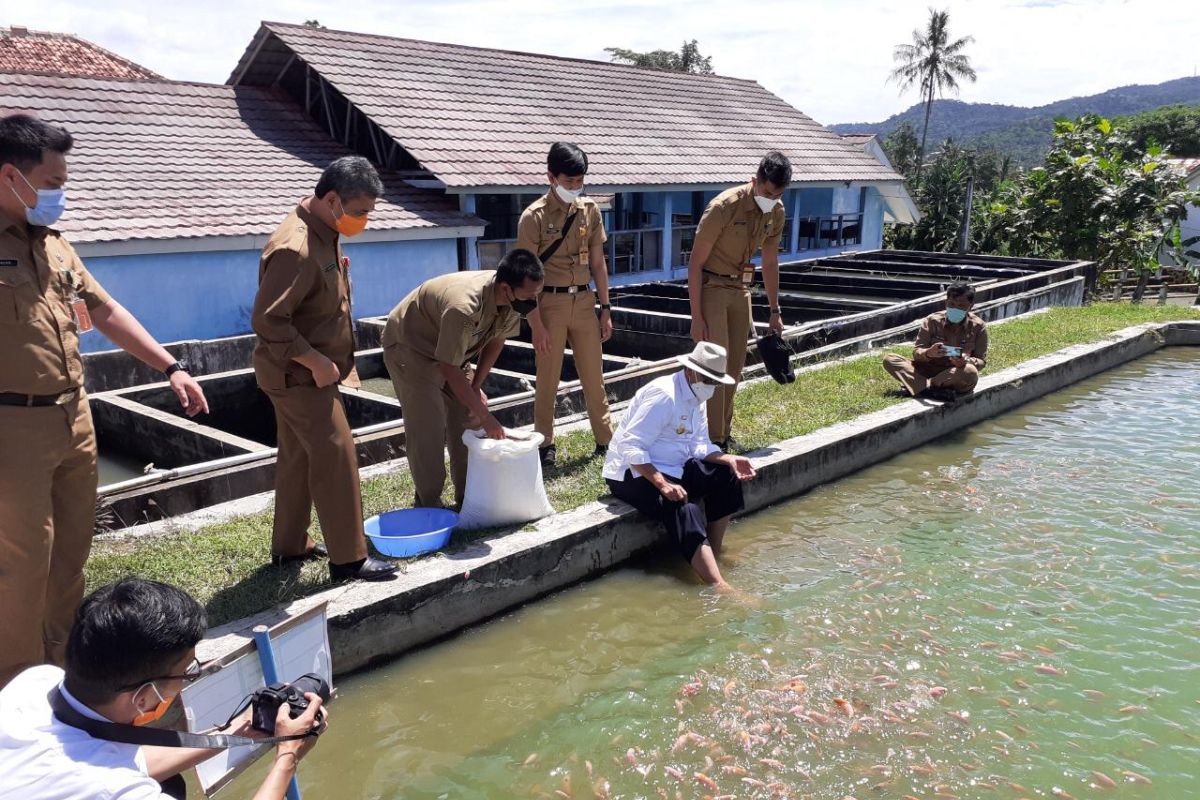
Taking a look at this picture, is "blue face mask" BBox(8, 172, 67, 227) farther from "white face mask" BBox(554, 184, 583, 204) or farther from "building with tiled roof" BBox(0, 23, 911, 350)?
"building with tiled roof" BBox(0, 23, 911, 350)

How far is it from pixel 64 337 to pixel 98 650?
1.91 m

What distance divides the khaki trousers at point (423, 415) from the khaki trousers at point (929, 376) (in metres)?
5.36

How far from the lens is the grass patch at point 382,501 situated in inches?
187

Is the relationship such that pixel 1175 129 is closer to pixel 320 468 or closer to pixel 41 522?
pixel 320 468

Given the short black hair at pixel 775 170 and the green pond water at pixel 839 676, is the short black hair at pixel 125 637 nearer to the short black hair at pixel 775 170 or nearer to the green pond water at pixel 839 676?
the green pond water at pixel 839 676

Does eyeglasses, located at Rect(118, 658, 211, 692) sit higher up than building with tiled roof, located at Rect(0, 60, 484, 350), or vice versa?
building with tiled roof, located at Rect(0, 60, 484, 350)

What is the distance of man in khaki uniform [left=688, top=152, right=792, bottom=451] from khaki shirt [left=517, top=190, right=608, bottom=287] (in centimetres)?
88

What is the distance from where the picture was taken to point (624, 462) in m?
5.86

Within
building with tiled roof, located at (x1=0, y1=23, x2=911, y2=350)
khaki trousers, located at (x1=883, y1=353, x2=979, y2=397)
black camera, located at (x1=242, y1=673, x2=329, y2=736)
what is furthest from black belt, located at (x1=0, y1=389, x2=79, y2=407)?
building with tiled roof, located at (x1=0, y1=23, x2=911, y2=350)

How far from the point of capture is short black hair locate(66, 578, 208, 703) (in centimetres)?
210

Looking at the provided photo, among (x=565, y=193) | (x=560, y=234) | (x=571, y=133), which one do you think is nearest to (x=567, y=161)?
(x=565, y=193)

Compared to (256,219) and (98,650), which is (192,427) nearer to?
(98,650)

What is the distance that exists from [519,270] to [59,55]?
24.5m

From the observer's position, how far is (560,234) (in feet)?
22.0
